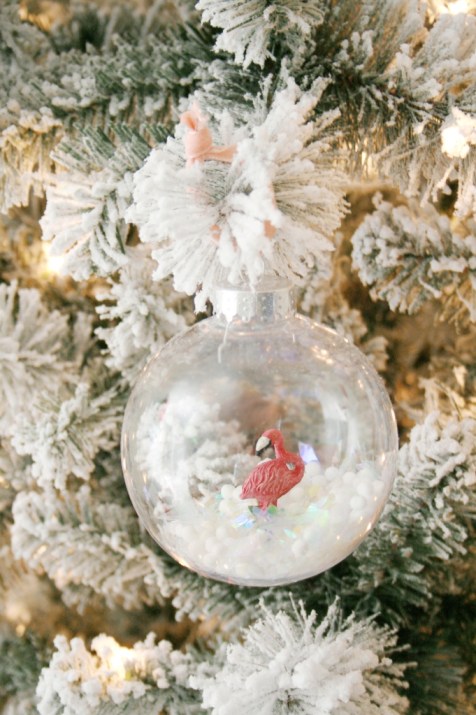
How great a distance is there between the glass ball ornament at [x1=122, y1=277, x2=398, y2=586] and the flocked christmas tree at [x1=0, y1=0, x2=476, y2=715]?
0.04 feet

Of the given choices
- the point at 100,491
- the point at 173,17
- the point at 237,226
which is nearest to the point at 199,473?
the point at 237,226

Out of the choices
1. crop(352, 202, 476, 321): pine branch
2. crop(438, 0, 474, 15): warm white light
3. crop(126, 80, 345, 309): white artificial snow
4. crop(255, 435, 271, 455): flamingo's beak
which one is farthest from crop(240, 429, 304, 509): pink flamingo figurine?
crop(438, 0, 474, 15): warm white light

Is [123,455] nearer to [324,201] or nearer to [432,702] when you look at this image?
[324,201]

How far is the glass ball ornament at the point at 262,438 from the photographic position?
0.47 metres

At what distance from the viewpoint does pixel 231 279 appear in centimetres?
40

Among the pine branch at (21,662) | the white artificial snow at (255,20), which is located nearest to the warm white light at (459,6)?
the white artificial snow at (255,20)

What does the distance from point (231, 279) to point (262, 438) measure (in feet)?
0.40

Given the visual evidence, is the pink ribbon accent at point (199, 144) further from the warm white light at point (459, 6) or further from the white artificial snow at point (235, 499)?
the warm white light at point (459, 6)

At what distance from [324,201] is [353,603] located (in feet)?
1.39

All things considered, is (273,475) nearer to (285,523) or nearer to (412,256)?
(285,523)

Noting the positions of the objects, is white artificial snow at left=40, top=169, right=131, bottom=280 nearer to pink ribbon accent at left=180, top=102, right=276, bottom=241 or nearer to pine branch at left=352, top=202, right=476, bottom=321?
pink ribbon accent at left=180, top=102, right=276, bottom=241

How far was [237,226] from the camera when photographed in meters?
0.37

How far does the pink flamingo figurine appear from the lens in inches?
18.2

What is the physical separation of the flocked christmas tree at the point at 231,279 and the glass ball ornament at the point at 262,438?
1 centimetres
